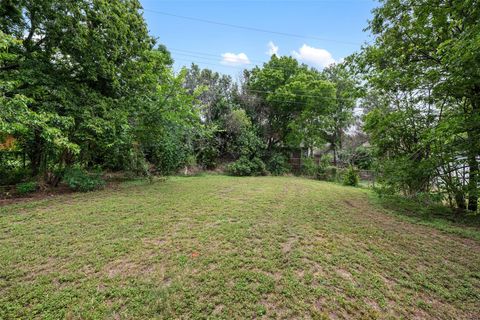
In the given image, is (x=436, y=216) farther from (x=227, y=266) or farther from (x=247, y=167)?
(x=247, y=167)

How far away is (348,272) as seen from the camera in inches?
87.6

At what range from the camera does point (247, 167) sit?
1180cm

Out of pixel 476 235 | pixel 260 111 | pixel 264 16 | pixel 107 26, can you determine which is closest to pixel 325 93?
pixel 260 111

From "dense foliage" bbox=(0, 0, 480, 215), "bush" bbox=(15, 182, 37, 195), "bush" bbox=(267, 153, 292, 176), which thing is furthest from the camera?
"bush" bbox=(267, 153, 292, 176)

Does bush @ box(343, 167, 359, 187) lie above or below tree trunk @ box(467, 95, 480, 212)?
below

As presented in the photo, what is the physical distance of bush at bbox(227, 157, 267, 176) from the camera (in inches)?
460

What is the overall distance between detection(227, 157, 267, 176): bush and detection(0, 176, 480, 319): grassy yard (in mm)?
7688

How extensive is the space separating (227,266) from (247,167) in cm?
962

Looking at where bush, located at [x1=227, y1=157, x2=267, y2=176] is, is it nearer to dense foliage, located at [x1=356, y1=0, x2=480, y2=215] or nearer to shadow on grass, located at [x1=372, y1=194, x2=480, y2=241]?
dense foliage, located at [x1=356, y1=0, x2=480, y2=215]

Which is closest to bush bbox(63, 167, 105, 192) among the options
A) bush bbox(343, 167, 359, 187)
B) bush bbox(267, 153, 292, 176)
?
bush bbox(267, 153, 292, 176)

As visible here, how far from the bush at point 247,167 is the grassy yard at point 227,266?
25.2 feet

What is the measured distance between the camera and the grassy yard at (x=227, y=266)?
1712 mm

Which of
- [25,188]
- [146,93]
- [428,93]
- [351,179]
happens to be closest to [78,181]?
[25,188]

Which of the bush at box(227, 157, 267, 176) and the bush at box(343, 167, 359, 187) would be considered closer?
the bush at box(343, 167, 359, 187)
